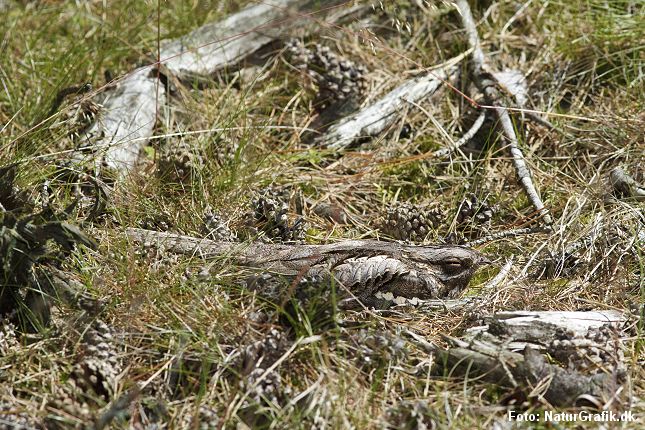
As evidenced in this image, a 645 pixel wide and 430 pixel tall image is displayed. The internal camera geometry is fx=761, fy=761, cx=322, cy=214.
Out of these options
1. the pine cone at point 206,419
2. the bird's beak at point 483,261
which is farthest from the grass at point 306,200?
the bird's beak at point 483,261

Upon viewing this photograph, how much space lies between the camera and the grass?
2395 millimetres

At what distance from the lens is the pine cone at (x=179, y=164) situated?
3330mm

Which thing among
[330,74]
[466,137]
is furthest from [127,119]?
[466,137]

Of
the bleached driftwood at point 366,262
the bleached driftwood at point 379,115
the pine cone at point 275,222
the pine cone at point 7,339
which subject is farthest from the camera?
the bleached driftwood at point 379,115

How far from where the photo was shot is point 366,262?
2.82 m

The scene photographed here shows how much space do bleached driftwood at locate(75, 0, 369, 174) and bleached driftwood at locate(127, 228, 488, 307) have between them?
2.12 ft

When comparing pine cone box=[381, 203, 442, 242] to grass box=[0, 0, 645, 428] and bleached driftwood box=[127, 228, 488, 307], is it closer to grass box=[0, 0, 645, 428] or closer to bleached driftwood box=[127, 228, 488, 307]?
grass box=[0, 0, 645, 428]

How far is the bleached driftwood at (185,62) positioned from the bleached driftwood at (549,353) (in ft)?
5.29

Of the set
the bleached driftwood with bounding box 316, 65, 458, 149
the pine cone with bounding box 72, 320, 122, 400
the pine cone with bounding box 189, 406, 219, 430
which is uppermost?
the pine cone with bounding box 72, 320, 122, 400

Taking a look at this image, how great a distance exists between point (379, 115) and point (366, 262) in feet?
4.13

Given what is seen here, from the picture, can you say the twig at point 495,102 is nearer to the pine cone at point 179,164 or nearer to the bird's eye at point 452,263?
the bird's eye at point 452,263

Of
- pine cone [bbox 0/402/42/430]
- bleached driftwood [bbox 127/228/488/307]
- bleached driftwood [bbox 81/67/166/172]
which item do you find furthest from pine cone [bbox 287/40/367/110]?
pine cone [bbox 0/402/42/430]

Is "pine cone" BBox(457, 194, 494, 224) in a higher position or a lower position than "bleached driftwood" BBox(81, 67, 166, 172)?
lower

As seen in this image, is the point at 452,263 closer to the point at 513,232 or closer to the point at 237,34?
the point at 513,232
